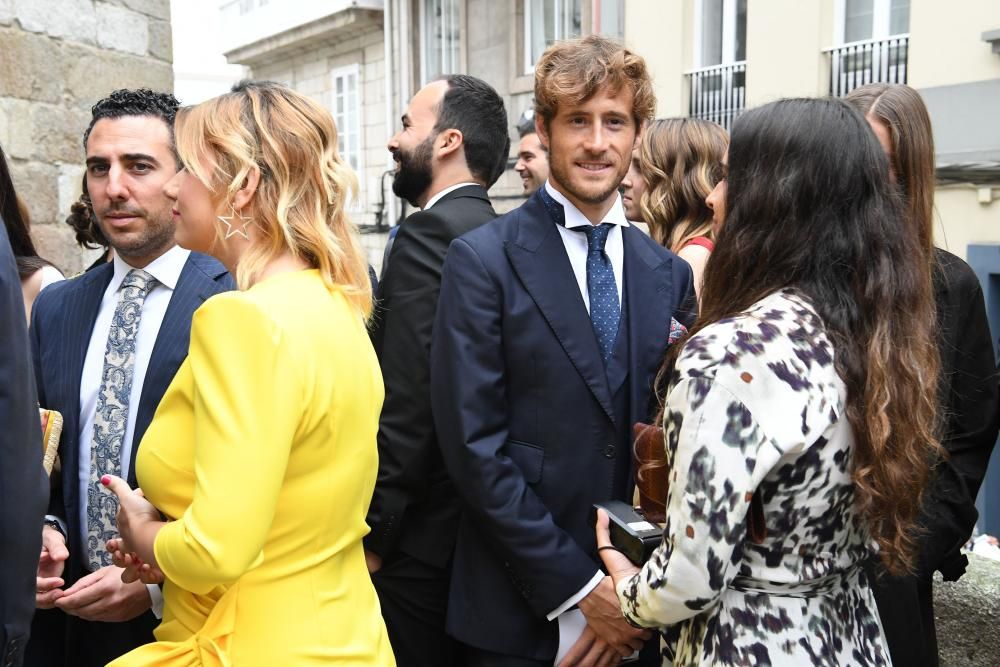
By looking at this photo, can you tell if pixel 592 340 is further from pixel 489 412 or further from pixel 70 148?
pixel 70 148

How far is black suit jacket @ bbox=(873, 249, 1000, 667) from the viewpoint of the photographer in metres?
2.56

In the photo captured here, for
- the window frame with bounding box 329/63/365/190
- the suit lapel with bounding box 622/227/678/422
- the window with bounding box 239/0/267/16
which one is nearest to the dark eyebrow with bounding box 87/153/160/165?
the suit lapel with bounding box 622/227/678/422

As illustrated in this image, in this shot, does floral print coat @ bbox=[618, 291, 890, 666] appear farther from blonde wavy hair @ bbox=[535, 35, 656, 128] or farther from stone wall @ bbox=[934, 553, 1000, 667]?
stone wall @ bbox=[934, 553, 1000, 667]

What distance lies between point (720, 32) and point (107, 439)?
9247 millimetres

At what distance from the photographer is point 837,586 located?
191 centimetres

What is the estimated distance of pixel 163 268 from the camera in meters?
2.66

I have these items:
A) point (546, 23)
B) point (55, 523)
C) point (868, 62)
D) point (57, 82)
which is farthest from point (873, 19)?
point (55, 523)

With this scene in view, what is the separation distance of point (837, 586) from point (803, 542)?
0.54 ft

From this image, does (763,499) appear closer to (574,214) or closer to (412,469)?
(574,214)

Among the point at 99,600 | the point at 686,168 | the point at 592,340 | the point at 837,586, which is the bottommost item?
the point at 99,600

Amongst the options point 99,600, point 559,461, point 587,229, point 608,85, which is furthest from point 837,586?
point 99,600

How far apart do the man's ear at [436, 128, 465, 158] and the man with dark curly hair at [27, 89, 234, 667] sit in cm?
96

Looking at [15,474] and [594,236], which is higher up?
[594,236]

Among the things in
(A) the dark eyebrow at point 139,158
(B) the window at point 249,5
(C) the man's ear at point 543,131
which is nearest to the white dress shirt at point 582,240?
(C) the man's ear at point 543,131
